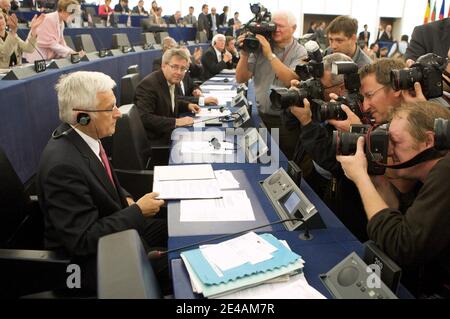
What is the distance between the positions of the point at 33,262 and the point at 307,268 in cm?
89

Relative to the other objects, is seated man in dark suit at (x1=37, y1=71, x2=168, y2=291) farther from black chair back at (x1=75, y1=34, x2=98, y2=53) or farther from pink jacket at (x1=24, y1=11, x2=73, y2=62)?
black chair back at (x1=75, y1=34, x2=98, y2=53)

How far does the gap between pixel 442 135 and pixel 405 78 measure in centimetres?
65

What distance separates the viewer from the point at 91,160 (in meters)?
1.46

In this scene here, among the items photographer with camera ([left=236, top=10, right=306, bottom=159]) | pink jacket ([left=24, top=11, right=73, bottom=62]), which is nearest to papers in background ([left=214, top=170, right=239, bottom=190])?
photographer with camera ([left=236, top=10, right=306, bottom=159])

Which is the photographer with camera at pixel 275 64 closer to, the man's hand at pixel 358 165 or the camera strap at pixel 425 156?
the man's hand at pixel 358 165

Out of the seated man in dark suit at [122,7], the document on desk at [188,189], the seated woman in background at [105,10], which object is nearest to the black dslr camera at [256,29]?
the document on desk at [188,189]

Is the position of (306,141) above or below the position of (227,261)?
above

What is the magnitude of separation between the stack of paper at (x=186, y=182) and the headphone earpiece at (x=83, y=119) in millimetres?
400

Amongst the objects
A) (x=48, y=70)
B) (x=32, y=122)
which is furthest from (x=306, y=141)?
(x=48, y=70)

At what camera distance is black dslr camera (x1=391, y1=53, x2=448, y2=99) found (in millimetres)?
1502

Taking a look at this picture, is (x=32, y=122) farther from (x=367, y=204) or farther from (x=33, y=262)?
(x=367, y=204)

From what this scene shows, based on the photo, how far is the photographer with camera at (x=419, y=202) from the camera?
3.30 ft

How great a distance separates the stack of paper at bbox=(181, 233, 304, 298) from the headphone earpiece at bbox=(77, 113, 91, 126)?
2.17 feet
